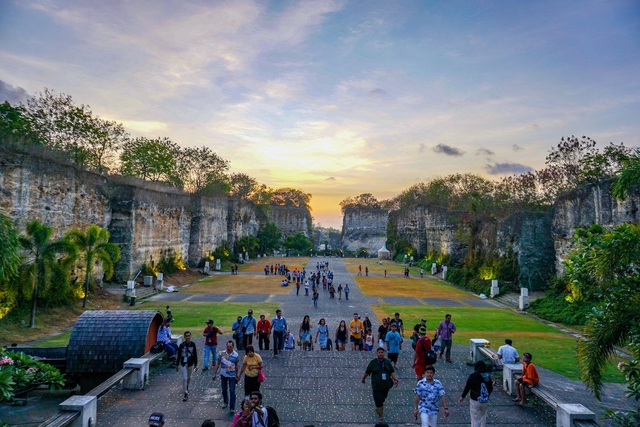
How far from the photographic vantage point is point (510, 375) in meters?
8.32

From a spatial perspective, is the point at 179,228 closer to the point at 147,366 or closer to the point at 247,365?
the point at 147,366

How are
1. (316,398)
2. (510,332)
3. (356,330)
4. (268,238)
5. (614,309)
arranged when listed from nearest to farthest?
(614,309), (316,398), (356,330), (510,332), (268,238)

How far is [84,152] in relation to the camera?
3042 cm

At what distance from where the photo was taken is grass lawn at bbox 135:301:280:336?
52.2 ft

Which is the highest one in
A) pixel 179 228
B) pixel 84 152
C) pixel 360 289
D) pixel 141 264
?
pixel 84 152

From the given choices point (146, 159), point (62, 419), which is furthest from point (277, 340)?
point (146, 159)

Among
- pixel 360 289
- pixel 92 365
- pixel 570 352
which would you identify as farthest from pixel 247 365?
pixel 360 289

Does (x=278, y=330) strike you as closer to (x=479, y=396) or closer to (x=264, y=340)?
(x=264, y=340)

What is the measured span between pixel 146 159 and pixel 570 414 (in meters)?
41.5

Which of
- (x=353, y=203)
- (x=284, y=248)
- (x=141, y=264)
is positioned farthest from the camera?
(x=353, y=203)

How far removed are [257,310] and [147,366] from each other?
10.9 metres

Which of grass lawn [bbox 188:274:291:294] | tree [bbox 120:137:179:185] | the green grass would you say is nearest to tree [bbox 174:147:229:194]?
tree [bbox 120:137:179:185]

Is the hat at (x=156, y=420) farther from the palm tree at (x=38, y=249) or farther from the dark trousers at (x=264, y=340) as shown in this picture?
the palm tree at (x=38, y=249)

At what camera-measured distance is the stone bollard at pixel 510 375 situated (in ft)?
27.0
